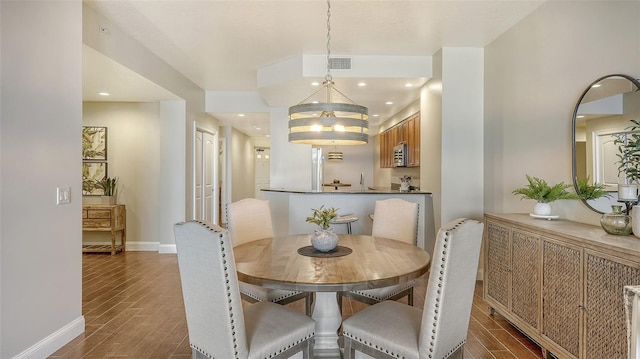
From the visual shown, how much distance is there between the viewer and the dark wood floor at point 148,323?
2295mm

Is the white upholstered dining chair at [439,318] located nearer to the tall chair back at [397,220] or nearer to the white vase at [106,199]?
the tall chair back at [397,220]

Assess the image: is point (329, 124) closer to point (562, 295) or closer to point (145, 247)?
point (562, 295)

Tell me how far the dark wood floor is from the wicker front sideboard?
0.18 m

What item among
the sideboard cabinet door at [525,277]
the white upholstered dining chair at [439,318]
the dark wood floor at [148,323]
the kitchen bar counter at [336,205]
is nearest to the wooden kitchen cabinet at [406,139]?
the kitchen bar counter at [336,205]

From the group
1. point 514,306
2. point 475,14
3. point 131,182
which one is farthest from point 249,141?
point 514,306

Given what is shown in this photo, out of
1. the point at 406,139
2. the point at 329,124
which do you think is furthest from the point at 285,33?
the point at 406,139

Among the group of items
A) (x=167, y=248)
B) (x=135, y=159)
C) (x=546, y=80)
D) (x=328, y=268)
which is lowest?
(x=167, y=248)

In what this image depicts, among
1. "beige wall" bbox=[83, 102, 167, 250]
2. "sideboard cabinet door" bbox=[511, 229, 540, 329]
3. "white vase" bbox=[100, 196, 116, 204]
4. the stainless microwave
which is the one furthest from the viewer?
the stainless microwave

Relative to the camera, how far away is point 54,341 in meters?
2.28

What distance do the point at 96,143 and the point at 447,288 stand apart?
220 inches

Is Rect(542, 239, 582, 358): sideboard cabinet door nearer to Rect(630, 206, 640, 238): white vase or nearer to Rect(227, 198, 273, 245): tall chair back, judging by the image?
Rect(630, 206, 640, 238): white vase

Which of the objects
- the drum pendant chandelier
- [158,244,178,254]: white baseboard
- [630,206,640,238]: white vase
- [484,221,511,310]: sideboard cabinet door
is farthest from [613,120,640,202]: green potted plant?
[158,244,178,254]: white baseboard

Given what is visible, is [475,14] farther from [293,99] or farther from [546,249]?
[293,99]

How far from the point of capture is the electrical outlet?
2.33m
